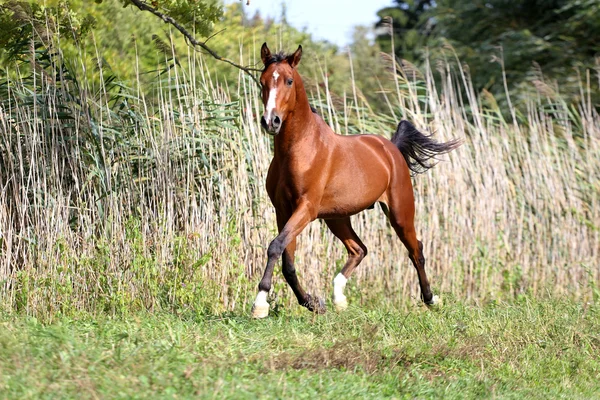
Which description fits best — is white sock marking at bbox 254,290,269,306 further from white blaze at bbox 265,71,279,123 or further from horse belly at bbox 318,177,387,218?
white blaze at bbox 265,71,279,123

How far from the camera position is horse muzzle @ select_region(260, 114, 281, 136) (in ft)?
18.6

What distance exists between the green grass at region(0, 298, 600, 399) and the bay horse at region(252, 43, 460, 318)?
1.91 ft

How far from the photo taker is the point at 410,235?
764 cm

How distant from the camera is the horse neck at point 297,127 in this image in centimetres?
632

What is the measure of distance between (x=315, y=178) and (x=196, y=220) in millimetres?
1514

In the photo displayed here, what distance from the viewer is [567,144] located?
37.0ft

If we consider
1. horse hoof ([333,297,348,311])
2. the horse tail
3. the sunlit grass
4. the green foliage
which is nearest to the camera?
the sunlit grass

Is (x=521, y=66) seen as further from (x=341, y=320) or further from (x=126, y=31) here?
(x=341, y=320)

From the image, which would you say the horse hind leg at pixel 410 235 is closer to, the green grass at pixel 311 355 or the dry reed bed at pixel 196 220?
the green grass at pixel 311 355

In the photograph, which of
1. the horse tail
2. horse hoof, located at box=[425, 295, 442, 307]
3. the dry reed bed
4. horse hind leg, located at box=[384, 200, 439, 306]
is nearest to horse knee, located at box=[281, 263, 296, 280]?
the dry reed bed

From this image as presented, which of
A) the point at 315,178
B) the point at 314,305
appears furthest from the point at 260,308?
the point at 315,178

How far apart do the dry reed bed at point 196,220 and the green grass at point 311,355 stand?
2.68 ft

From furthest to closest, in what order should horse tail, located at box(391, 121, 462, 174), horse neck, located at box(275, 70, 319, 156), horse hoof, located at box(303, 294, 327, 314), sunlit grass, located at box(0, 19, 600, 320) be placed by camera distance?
horse tail, located at box(391, 121, 462, 174) → sunlit grass, located at box(0, 19, 600, 320) → horse hoof, located at box(303, 294, 327, 314) → horse neck, located at box(275, 70, 319, 156)

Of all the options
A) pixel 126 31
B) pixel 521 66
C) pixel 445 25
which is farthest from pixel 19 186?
pixel 445 25
